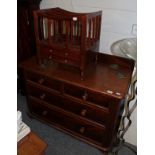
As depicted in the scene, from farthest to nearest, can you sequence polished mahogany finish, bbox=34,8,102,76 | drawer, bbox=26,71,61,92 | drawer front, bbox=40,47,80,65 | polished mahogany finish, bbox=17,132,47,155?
drawer, bbox=26,71,61,92
drawer front, bbox=40,47,80,65
polished mahogany finish, bbox=34,8,102,76
polished mahogany finish, bbox=17,132,47,155

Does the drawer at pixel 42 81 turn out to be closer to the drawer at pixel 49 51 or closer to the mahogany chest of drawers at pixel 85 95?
the mahogany chest of drawers at pixel 85 95

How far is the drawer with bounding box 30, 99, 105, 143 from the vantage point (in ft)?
5.18

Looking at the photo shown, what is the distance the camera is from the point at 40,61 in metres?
1.61

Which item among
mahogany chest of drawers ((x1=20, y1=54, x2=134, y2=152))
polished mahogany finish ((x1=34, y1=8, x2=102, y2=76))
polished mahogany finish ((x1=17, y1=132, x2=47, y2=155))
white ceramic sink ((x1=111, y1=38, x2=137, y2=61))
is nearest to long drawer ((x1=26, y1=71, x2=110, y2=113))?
mahogany chest of drawers ((x1=20, y1=54, x2=134, y2=152))

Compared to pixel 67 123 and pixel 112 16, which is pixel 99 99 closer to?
pixel 67 123

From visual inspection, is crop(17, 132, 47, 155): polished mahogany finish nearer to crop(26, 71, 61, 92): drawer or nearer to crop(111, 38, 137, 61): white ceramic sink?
crop(26, 71, 61, 92): drawer

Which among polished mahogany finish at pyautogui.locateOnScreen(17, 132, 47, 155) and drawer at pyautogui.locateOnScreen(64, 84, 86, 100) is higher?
drawer at pyautogui.locateOnScreen(64, 84, 86, 100)

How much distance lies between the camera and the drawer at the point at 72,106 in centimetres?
146

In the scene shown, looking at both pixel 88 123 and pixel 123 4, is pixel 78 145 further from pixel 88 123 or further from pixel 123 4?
pixel 123 4

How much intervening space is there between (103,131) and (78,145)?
38 cm

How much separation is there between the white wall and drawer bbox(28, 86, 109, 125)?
339mm

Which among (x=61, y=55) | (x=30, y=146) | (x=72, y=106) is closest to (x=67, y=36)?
(x=61, y=55)

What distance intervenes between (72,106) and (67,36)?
0.60m
